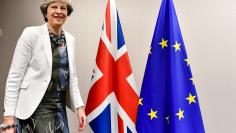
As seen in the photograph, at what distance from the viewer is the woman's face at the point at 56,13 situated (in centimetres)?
164

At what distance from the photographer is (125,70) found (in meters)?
1.98

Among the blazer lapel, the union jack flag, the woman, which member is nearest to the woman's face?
the woman

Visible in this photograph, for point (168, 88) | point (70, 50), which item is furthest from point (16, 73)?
point (168, 88)

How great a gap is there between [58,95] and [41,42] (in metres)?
0.30

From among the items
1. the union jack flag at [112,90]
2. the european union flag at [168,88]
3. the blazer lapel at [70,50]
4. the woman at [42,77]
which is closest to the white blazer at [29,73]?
the woman at [42,77]

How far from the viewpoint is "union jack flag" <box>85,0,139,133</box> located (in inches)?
77.0

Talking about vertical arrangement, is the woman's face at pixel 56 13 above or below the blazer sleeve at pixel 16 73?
above

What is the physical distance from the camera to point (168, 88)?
1.86m

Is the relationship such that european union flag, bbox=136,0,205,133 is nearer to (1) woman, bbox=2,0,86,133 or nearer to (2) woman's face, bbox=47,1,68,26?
(1) woman, bbox=2,0,86,133

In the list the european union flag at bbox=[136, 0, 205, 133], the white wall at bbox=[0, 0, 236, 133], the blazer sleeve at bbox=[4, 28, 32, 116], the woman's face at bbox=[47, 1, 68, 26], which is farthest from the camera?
the white wall at bbox=[0, 0, 236, 133]

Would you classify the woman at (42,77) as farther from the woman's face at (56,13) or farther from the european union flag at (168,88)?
the european union flag at (168,88)

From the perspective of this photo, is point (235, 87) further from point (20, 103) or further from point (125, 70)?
point (20, 103)

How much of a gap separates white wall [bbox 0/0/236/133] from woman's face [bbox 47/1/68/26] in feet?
1.99

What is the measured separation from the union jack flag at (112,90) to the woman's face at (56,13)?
1.36 feet
